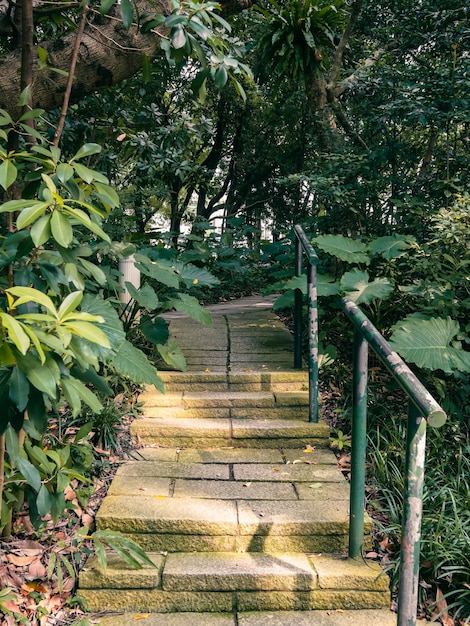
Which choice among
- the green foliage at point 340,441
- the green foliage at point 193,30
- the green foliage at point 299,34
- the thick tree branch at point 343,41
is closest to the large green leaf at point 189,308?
the green foliage at point 340,441

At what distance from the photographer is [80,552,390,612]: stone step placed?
2379 millimetres

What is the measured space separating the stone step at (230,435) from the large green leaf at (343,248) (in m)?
1.28

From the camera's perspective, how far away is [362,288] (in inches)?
153

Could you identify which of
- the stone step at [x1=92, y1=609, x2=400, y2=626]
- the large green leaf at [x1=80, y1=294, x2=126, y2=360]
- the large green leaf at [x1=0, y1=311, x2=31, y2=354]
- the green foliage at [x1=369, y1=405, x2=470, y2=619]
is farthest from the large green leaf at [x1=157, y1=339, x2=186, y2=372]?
the large green leaf at [x1=0, y1=311, x2=31, y2=354]

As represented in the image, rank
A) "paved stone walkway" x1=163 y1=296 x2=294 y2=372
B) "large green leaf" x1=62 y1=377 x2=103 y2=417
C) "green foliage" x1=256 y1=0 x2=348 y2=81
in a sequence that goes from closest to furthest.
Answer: "large green leaf" x1=62 y1=377 x2=103 y2=417, "paved stone walkway" x1=163 y1=296 x2=294 y2=372, "green foliage" x1=256 y1=0 x2=348 y2=81

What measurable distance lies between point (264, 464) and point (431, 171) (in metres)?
3.02

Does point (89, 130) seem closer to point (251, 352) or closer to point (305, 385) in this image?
point (251, 352)

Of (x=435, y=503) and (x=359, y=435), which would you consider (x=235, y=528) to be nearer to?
(x=359, y=435)

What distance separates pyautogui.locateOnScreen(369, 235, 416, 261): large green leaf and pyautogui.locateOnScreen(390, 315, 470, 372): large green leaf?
733 mm

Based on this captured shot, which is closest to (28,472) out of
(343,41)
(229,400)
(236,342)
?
(229,400)

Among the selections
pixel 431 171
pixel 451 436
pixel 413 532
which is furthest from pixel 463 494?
pixel 431 171

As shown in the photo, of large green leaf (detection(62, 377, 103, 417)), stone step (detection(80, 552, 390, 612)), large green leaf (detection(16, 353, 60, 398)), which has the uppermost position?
large green leaf (detection(16, 353, 60, 398))

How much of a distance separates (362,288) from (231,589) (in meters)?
2.14

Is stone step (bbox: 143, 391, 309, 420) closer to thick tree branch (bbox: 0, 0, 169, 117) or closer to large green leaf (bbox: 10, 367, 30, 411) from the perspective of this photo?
thick tree branch (bbox: 0, 0, 169, 117)
